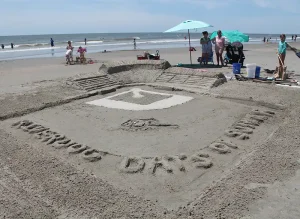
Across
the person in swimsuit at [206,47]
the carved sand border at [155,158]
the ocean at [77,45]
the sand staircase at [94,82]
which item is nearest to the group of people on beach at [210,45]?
the person in swimsuit at [206,47]

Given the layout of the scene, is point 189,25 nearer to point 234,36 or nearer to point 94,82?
point 234,36

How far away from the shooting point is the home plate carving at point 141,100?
24.2 feet

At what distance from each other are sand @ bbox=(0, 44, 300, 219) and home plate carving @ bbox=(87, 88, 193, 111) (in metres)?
0.06

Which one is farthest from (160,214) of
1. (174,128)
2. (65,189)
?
(174,128)

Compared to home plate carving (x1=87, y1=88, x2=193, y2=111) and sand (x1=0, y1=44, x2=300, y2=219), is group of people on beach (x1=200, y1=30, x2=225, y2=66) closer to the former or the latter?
sand (x1=0, y1=44, x2=300, y2=219)

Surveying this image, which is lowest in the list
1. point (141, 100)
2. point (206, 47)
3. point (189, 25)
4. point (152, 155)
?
point (152, 155)

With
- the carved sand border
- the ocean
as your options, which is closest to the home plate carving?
the carved sand border

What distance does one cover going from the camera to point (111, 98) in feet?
27.0

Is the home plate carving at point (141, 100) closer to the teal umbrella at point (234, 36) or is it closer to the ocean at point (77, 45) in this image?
the teal umbrella at point (234, 36)

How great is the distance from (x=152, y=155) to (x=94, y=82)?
17.5 ft

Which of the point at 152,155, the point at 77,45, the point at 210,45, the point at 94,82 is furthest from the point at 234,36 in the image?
the point at 77,45

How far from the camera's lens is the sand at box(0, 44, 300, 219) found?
130 inches

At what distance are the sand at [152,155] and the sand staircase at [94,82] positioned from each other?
1.90 ft

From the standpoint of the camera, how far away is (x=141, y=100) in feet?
26.0
